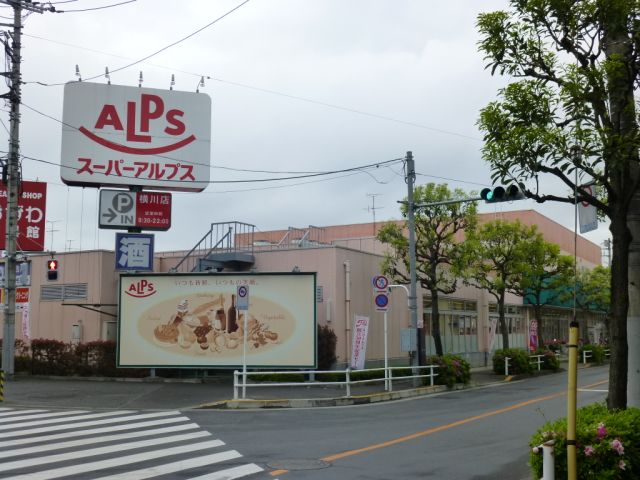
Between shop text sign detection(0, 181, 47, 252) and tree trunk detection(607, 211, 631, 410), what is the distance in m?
30.2

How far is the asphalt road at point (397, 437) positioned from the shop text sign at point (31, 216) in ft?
63.6

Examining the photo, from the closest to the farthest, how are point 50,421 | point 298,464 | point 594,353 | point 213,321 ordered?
point 298,464
point 50,421
point 213,321
point 594,353

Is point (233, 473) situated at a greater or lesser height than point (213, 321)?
lesser

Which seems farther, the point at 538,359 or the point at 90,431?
the point at 538,359

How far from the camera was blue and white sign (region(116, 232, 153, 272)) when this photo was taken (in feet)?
90.1

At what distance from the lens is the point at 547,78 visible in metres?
8.88

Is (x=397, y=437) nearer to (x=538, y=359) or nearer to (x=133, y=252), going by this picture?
(x=133, y=252)

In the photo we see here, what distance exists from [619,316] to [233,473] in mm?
5658

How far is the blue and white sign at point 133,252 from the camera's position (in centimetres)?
2745

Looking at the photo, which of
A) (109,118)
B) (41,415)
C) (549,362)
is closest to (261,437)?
(41,415)

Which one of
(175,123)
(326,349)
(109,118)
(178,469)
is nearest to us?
(178,469)

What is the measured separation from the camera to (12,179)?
24125 mm

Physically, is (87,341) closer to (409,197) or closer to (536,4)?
(409,197)

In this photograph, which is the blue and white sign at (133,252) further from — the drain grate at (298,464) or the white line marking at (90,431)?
the drain grate at (298,464)
